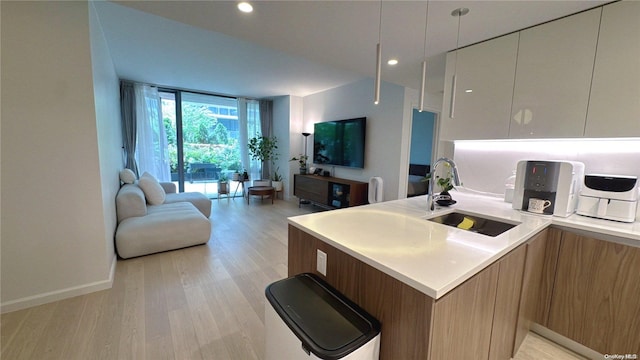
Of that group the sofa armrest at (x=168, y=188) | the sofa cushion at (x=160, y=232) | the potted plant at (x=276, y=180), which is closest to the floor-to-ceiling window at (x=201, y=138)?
the potted plant at (x=276, y=180)

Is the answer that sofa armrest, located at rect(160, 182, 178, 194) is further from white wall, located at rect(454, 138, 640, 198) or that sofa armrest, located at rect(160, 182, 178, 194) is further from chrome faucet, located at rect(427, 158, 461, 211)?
white wall, located at rect(454, 138, 640, 198)

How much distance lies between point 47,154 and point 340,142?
390 cm

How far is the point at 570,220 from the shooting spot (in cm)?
158

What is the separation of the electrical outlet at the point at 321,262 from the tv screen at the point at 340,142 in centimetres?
337

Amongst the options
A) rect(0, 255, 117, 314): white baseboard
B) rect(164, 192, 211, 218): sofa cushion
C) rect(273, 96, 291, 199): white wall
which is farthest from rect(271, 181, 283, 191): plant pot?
rect(0, 255, 117, 314): white baseboard

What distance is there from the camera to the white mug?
1714 millimetres

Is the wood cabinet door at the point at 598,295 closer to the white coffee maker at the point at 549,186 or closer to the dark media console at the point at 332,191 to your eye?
the white coffee maker at the point at 549,186

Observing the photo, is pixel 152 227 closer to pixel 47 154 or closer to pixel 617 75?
pixel 47 154

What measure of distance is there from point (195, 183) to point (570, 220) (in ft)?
21.1

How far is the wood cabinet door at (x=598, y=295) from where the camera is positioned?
1.38 metres

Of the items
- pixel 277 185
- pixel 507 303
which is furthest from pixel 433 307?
pixel 277 185

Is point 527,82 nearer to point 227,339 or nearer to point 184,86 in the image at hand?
point 227,339

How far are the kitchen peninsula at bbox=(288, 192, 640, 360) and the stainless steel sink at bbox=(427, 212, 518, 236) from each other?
0.04 metres

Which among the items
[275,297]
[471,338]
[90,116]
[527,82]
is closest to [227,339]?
[275,297]
